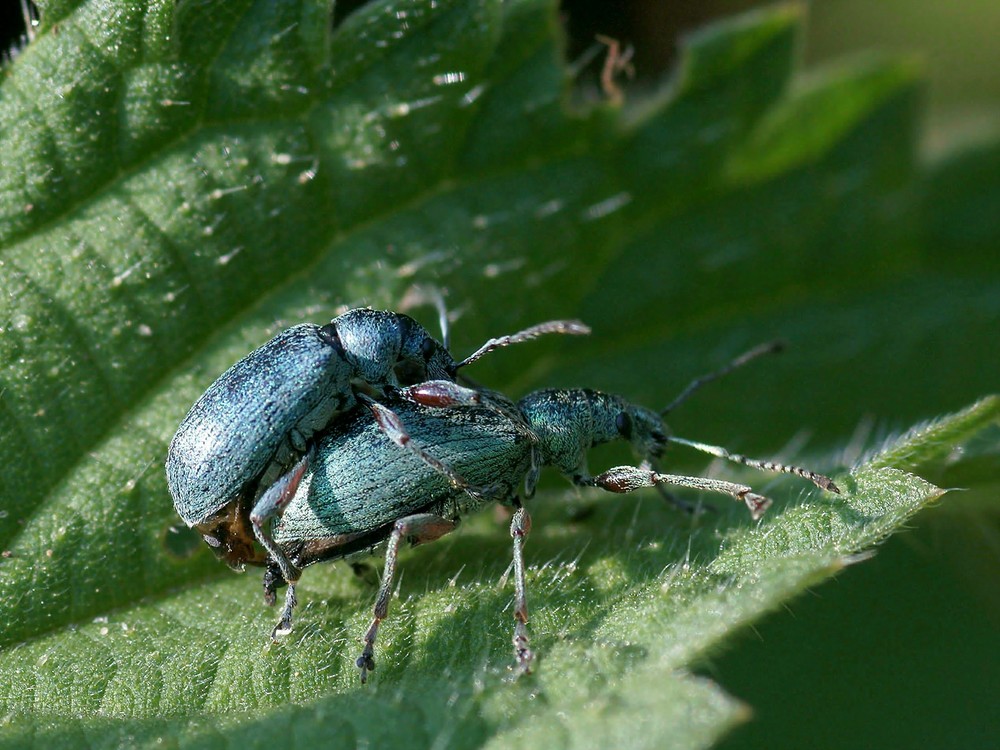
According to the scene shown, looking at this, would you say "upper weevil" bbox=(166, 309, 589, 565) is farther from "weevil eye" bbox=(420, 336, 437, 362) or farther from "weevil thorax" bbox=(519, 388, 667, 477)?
"weevil thorax" bbox=(519, 388, 667, 477)

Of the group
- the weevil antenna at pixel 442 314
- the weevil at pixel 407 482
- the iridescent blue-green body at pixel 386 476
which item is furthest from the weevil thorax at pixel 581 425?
the weevil antenna at pixel 442 314

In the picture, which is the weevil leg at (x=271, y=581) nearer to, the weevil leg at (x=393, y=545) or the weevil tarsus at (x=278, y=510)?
the weevil tarsus at (x=278, y=510)

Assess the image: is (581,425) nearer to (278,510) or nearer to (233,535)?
(278,510)

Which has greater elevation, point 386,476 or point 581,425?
point 386,476

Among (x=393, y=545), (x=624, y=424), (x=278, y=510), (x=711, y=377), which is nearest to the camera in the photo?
(x=393, y=545)

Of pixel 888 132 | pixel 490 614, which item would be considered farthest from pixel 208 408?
pixel 888 132

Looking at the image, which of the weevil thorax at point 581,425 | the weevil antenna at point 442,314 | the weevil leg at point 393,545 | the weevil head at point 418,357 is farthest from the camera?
the weevil antenna at point 442,314

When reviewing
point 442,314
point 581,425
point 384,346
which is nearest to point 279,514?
point 384,346
